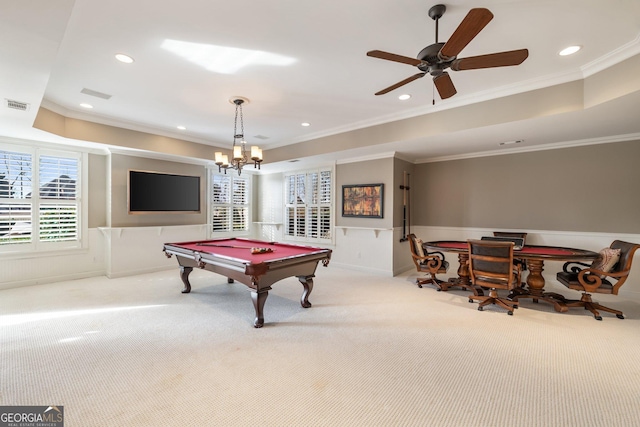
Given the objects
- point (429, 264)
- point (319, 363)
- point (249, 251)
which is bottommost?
point (319, 363)

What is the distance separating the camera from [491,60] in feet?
6.80

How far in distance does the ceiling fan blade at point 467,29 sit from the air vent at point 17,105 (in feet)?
14.8

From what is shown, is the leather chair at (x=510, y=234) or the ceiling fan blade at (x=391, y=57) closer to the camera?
the ceiling fan blade at (x=391, y=57)

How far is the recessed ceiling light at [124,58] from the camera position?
2.80 m

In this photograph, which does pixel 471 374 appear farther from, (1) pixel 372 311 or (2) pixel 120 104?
(2) pixel 120 104

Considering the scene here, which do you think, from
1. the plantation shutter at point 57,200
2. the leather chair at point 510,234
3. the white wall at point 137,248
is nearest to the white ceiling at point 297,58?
the plantation shutter at point 57,200

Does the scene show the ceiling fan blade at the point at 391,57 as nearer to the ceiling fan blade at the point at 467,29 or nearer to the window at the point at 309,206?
the ceiling fan blade at the point at 467,29

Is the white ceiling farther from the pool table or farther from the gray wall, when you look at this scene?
the pool table

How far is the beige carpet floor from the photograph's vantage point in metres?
1.83

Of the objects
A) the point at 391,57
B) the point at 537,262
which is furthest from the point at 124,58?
the point at 537,262

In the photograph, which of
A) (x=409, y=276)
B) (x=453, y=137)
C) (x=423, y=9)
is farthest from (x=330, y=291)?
(x=423, y=9)

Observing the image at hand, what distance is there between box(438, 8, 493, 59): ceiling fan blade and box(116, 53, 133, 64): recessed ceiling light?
303cm

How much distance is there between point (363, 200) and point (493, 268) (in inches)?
113

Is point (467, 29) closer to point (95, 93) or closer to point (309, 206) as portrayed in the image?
point (95, 93)
